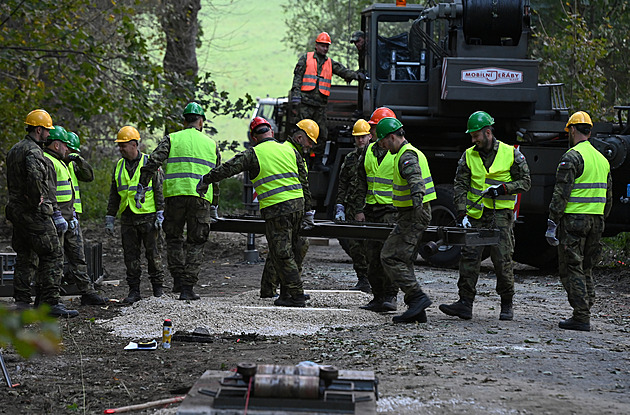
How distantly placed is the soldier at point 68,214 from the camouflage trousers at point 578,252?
16.2 feet

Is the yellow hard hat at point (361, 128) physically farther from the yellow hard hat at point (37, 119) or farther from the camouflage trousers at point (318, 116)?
the yellow hard hat at point (37, 119)

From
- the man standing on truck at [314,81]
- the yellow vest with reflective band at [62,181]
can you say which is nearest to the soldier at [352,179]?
the man standing on truck at [314,81]

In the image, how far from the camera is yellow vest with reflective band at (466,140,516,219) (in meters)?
8.34

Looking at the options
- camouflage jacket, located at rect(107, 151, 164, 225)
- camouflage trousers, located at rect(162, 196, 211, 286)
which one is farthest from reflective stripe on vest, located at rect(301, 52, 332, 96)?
camouflage trousers, located at rect(162, 196, 211, 286)

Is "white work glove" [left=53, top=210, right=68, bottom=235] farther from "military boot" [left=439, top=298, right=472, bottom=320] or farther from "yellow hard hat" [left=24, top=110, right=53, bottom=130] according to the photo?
"military boot" [left=439, top=298, right=472, bottom=320]

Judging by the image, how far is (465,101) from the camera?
38.2 ft

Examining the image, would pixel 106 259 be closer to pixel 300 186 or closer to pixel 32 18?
pixel 32 18

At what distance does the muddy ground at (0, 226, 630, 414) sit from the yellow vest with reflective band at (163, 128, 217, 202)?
145 centimetres

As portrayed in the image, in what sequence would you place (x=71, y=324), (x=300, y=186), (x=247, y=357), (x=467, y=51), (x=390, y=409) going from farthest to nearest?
1. (x=467, y=51)
2. (x=300, y=186)
3. (x=71, y=324)
4. (x=247, y=357)
5. (x=390, y=409)

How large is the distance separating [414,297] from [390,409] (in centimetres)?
328

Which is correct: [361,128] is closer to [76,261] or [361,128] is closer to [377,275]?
[377,275]

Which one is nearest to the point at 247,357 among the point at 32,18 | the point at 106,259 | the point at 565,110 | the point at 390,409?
the point at 390,409

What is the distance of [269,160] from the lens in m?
8.70

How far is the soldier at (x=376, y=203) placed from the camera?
901 centimetres
